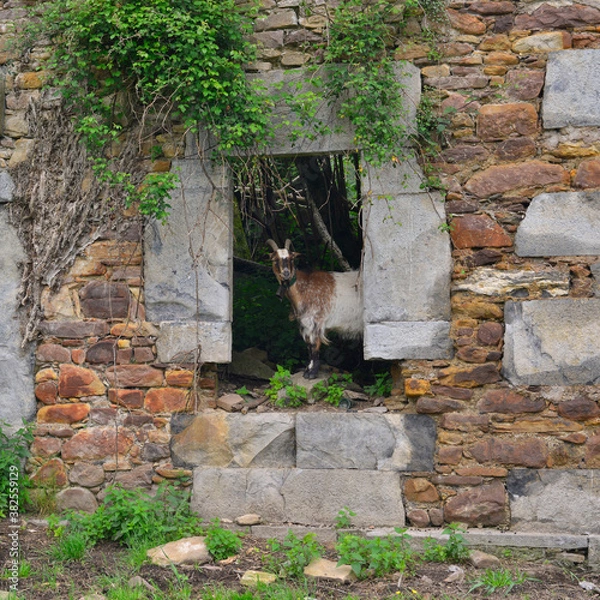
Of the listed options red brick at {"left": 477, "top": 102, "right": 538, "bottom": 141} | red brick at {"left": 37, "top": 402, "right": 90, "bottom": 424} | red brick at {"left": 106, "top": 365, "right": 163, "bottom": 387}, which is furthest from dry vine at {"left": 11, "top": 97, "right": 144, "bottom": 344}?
red brick at {"left": 477, "top": 102, "right": 538, "bottom": 141}

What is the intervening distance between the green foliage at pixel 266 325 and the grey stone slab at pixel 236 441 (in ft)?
3.29

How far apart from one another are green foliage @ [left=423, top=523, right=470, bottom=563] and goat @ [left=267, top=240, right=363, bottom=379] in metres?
1.48

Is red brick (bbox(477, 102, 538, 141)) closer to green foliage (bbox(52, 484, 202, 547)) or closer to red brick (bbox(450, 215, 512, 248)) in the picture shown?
red brick (bbox(450, 215, 512, 248))

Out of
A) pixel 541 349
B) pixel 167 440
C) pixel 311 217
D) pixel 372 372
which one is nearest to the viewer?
pixel 541 349

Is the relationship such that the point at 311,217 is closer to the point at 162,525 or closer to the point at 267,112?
the point at 267,112

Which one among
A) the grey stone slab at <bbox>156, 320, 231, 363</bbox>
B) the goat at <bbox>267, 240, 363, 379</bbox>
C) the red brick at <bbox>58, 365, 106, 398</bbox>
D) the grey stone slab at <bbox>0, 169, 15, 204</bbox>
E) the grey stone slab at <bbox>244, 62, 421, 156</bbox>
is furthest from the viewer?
the goat at <bbox>267, 240, 363, 379</bbox>

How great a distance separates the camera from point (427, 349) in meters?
5.07

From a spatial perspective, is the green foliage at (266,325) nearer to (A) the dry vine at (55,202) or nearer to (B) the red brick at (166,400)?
(B) the red brick at (166,400)

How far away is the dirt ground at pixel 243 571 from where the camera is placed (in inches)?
166

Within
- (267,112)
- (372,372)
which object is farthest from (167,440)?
(267,112)

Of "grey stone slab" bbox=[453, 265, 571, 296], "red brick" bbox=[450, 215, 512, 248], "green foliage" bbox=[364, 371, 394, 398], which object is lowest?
"green foliage" bbox=[364, 371, 394, 398]

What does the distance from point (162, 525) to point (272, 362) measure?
177 cm

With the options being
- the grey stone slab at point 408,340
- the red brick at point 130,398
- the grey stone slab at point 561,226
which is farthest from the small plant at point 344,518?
the grey stone slab at point 561,226

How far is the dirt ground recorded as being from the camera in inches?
166
